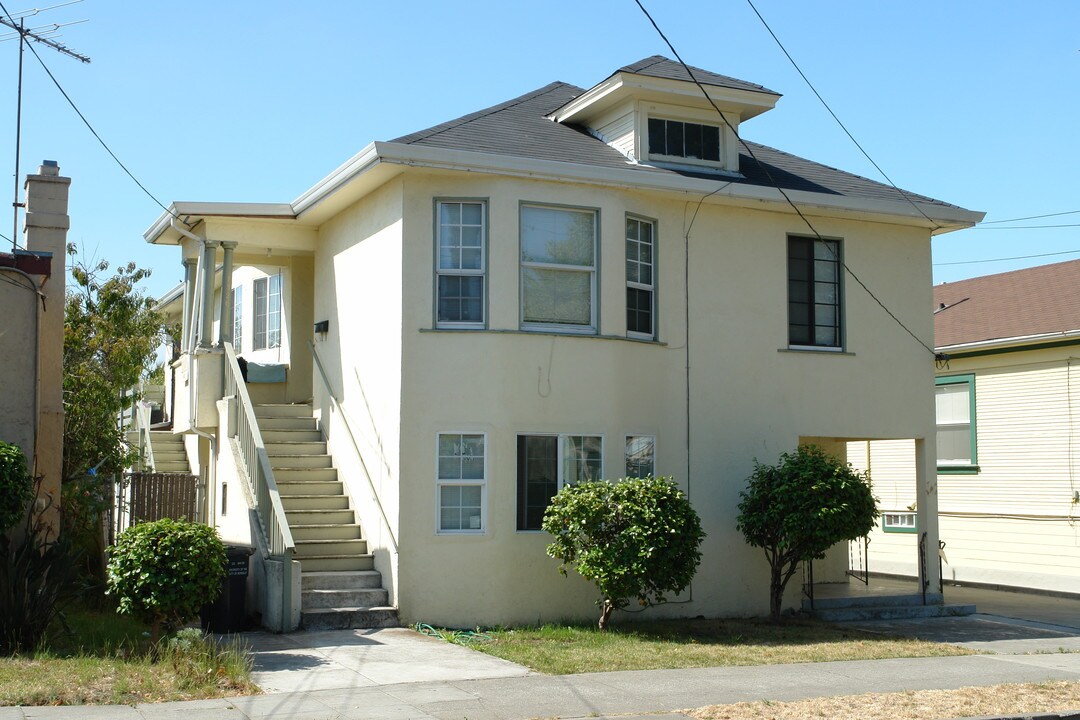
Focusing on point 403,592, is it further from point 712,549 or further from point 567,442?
point 712,549

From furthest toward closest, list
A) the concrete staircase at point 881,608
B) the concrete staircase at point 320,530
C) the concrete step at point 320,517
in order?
the concrete staircase at point 881,608 → the concrete step at point 320,517 → the concrete staircase at point 320,530

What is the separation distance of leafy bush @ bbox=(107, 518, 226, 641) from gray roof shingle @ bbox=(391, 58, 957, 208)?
5.48 m

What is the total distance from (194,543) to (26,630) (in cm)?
171

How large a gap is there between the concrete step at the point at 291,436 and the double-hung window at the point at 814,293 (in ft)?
23.0

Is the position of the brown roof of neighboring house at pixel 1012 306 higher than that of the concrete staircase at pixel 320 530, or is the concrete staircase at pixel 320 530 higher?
the brown roof of neighboring house at pixel 1012 306

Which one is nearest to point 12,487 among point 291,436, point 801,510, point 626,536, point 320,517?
point 320,517

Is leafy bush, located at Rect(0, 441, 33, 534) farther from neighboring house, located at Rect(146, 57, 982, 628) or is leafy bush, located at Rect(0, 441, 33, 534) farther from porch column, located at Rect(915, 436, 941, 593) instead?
porch column, located at Rect(915, 436, 941, 593)

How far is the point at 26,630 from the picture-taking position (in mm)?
10820

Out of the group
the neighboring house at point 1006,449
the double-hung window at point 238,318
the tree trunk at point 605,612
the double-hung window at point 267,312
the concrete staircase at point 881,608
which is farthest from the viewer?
the double-hung window at point 238,318

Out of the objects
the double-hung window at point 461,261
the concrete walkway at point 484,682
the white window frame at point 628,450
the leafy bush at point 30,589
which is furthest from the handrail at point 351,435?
the leafy bush at point 30,589

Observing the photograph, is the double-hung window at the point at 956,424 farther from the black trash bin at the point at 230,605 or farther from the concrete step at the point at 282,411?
the black trash bin at the point at 230,605

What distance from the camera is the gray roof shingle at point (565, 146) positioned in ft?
47.9

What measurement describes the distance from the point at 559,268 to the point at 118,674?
23.7 feet

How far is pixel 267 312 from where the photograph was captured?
65.3ft
